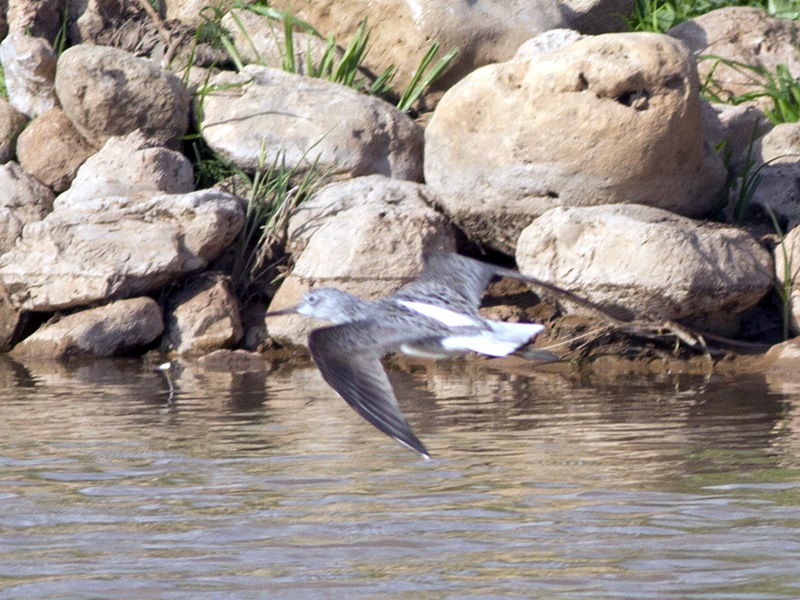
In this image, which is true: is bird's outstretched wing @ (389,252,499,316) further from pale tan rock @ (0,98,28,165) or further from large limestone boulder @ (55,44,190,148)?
pale tan rock @ (0,98,28,165)

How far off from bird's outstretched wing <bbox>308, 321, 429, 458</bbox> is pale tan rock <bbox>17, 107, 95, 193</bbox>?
21.6ft

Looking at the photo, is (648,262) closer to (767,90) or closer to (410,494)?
(767,90)

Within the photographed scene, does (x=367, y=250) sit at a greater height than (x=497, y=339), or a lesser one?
lesser

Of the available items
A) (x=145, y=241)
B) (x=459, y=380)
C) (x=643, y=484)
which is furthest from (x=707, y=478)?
(x=145, y=241)

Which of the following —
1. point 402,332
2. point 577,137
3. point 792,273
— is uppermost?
point 577,137

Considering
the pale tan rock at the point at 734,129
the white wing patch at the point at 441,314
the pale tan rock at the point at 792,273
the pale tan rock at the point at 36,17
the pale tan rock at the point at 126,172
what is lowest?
the pale tan rock at the point at 792,273

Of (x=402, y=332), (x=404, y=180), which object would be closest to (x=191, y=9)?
(x=404, y=180)

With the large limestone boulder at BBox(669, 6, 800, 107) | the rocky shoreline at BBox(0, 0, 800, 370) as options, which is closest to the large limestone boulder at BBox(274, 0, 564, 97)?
the rocky shoreline at BBox(0, 0, 800, 370)

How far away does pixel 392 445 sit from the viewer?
6.14 m

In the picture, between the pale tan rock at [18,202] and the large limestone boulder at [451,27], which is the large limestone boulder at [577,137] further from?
the pale tan rock at [18,202]

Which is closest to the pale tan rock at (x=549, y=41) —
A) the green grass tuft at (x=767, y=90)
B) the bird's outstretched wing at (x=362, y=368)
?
the green grass tuft at (x=767, y=90)

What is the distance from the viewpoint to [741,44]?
38.3 feet

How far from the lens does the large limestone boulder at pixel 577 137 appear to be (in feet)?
28.4

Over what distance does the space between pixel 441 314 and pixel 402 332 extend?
1.20ft
